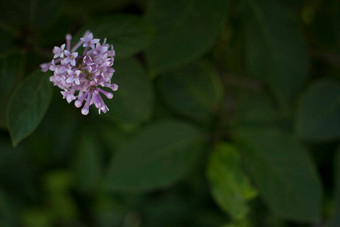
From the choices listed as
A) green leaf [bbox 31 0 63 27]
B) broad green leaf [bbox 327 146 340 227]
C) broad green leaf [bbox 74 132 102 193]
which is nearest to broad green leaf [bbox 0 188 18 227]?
broad green leaf [bbox 74 132 102 193]

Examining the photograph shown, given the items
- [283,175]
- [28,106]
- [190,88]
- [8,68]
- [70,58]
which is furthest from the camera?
[190,88]

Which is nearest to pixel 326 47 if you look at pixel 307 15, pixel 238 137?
pixel 307 15

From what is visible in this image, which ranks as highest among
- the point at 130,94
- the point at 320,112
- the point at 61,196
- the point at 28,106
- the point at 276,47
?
the point at 28,106

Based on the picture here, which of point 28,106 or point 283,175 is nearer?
point 28,106

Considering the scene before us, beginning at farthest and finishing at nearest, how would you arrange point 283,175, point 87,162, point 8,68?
point 87,162 < point 283,175 < point 8,68

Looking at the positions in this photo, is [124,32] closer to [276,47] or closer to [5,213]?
[276,47]

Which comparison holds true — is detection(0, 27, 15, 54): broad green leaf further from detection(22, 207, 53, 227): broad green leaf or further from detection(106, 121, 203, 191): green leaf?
detection(22, 207, 53, 227): broad green leaf

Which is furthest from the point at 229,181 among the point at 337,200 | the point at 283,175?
the point at 337,200

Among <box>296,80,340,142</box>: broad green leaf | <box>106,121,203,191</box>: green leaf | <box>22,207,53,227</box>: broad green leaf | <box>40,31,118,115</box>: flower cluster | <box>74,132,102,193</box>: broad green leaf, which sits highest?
<box>40,31,118,115</box>: flower cluster

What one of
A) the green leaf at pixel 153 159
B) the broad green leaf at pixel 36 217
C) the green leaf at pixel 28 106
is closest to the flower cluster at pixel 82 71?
the green leaf at pixel 28 106
